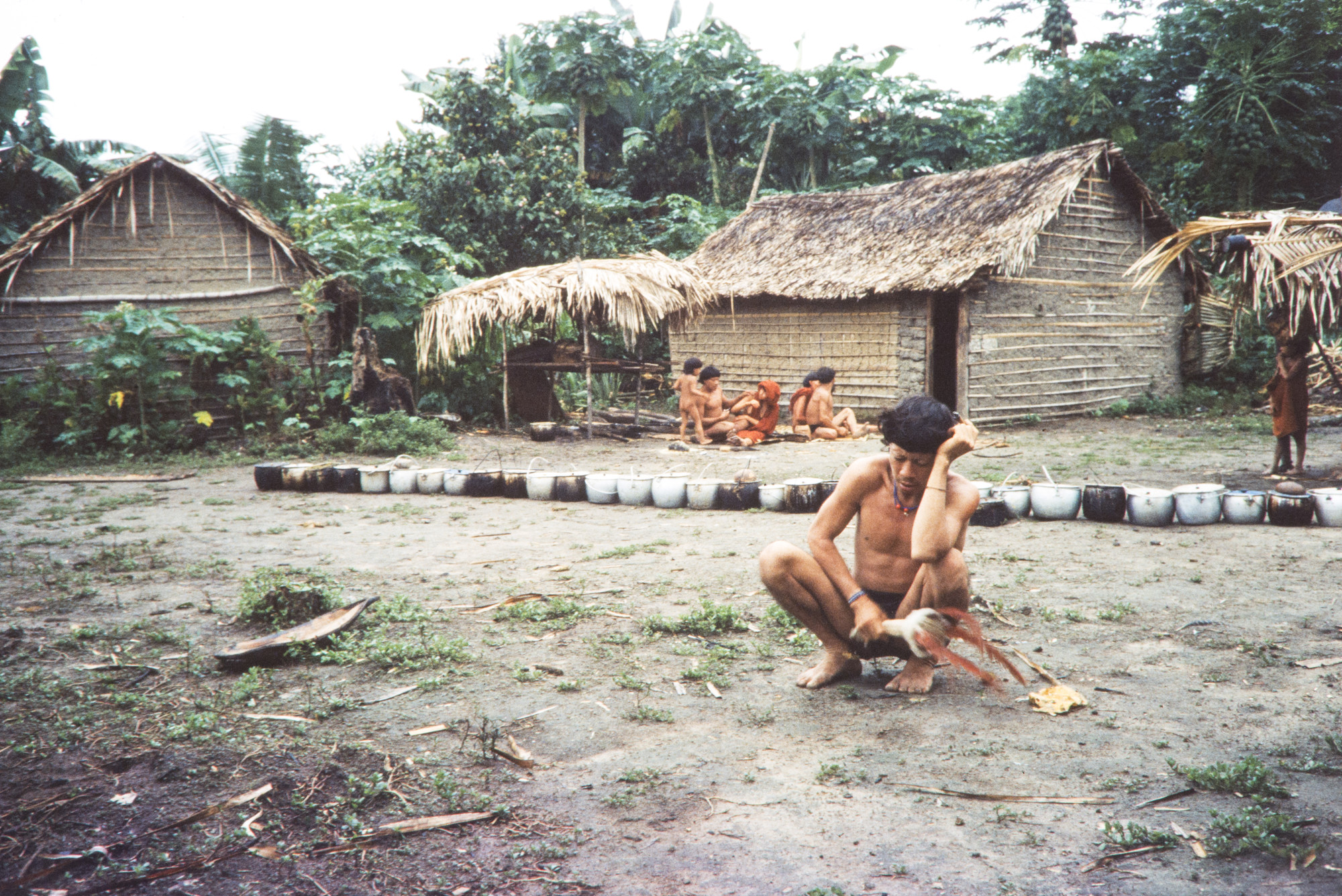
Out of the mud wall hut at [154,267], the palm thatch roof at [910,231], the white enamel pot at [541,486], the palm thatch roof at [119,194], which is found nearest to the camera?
the white enamel pot at [541,486]

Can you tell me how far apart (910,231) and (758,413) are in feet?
14.7

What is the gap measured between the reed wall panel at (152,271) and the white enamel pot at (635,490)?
6.56 meters

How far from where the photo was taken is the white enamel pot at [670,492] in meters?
7.54

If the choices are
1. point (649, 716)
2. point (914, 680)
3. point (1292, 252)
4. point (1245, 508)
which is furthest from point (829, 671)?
point (1292, 252)

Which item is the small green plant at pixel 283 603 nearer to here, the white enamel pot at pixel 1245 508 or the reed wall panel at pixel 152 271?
the white enamel pot at pixel 1245 508

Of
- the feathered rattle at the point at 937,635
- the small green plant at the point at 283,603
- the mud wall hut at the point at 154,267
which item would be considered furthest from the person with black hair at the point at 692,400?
the feathered rattle at the point at 937,635

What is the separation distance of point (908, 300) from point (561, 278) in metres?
5.27

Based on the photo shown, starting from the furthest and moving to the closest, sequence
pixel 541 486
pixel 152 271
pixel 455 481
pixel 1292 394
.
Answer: pixel 152 271, pixel 455 481, pixel 541 486, pixel 1292 394

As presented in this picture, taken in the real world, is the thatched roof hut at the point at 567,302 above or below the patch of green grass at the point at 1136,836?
above

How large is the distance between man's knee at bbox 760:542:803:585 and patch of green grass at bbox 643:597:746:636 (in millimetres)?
829

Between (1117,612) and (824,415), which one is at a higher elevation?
(824,415)

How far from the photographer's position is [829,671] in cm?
344

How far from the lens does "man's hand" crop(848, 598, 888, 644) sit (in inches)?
126

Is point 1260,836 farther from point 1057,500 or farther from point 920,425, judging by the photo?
point 1057,500
